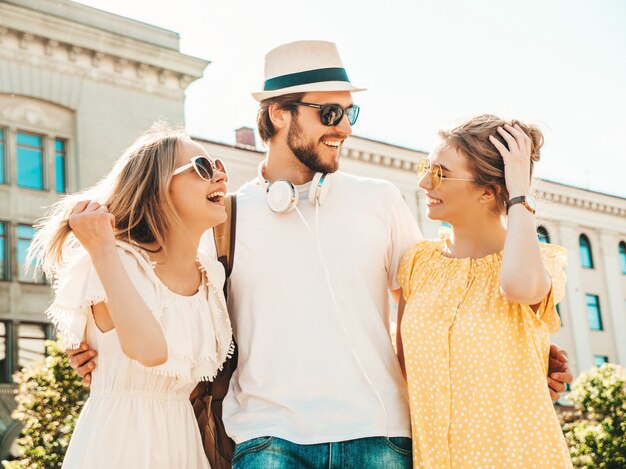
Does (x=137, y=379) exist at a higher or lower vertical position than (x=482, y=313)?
lower

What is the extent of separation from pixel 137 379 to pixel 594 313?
38.0m

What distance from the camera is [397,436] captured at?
3908mm

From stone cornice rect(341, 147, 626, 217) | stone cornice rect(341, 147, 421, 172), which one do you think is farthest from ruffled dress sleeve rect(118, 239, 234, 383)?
stone cornice rect(341, 147, 626, 217)

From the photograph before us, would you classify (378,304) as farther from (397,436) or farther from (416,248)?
(397,436)

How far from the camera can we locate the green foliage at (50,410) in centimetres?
1720

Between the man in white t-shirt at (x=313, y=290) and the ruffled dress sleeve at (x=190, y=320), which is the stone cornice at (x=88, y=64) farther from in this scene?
the ruffled dress sleeve at (x=190, y=320)

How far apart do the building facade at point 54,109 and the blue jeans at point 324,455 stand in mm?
19850

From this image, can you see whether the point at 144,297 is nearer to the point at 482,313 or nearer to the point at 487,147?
the point at 482,313

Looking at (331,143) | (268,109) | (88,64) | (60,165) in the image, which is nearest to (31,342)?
(60,165)

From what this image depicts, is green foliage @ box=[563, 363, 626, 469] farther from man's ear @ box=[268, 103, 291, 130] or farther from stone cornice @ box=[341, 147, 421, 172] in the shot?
man's ear @ box=[268, 103, 291, 130]

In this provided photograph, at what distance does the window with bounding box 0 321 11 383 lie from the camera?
2230 cm

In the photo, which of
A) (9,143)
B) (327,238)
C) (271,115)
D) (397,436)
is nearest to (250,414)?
(397,436)

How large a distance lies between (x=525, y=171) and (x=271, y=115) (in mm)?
1511

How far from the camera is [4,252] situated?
76.2 feet
